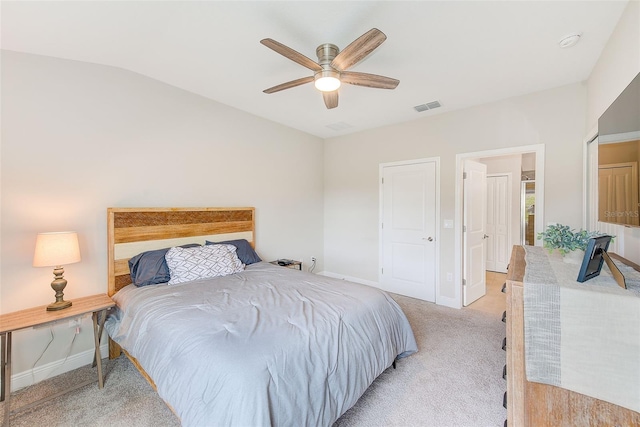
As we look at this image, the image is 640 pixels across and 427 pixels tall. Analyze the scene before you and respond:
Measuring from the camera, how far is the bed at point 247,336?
3.91 ft

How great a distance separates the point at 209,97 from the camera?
312 centimetres

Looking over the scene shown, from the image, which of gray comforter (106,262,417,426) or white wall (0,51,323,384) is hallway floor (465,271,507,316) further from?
white wall (0,51,323,384)

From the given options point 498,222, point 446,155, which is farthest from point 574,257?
point 498,222

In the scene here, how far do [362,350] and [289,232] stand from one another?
8.88ft

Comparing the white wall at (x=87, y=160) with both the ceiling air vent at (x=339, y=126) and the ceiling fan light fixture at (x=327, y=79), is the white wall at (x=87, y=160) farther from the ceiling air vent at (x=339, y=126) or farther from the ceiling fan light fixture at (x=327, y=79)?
the ceiling fan light fixture at (x=327, y=79)

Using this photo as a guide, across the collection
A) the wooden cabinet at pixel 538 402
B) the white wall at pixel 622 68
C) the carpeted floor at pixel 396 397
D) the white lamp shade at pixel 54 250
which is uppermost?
the white wall at pixel 622 68

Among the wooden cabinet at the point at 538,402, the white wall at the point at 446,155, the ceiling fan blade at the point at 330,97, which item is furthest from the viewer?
the white wall at the point at 446,155

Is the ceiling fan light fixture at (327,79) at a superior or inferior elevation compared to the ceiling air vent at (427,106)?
inferior

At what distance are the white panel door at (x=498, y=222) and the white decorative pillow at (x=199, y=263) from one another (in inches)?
200

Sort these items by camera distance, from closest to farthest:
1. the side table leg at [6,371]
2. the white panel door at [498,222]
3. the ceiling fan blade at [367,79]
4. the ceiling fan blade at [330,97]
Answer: the side table leg at [6,371], the ceiling fan blade at [367,79], the ceiling fan blade at [330,97], the white panel door at [498,222]

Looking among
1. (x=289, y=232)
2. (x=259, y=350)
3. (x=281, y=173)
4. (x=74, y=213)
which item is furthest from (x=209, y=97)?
(x=259, y=350)

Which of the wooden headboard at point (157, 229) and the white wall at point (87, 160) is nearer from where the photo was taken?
the white wall at point (87, 160)

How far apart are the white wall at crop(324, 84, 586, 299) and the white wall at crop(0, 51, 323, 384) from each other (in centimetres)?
191

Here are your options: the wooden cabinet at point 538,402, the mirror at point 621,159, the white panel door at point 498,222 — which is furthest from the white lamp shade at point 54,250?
the white panel door at point 498,222
